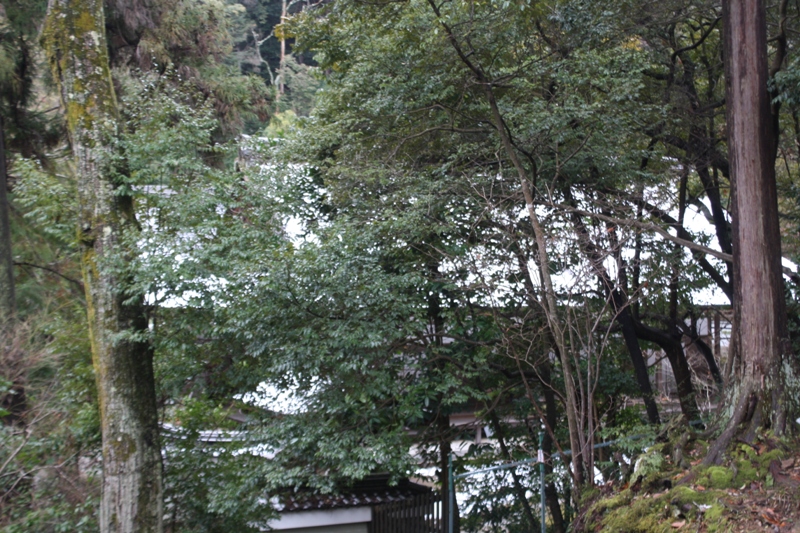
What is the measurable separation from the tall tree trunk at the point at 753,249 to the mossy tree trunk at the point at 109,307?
251 inches

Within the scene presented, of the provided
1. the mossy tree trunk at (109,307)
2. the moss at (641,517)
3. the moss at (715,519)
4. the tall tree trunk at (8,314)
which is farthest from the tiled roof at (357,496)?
the moss at (715,519)

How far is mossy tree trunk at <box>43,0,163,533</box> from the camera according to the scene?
318 inches

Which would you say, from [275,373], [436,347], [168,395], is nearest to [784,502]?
[436,347]

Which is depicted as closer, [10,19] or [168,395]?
[168,395]

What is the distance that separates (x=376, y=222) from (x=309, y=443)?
2883mm

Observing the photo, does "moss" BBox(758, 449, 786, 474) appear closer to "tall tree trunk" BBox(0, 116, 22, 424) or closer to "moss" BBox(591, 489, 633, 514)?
"moss" BBox(591, 489, 633, 514)

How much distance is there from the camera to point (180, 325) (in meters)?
7.88

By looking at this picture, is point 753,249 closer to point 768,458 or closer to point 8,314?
point 768,458

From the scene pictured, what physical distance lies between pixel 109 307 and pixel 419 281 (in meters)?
3.83

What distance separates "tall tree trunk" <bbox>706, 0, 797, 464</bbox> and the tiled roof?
559cm

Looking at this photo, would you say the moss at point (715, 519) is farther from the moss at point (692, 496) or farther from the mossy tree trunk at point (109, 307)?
the mossy tree trunk at point (109, 307)

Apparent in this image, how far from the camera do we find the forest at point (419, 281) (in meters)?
6.94

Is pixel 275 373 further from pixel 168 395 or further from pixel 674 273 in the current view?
pixel 674 273

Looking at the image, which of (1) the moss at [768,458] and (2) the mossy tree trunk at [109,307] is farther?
(2) the mossy tree trunk at [109,307]
